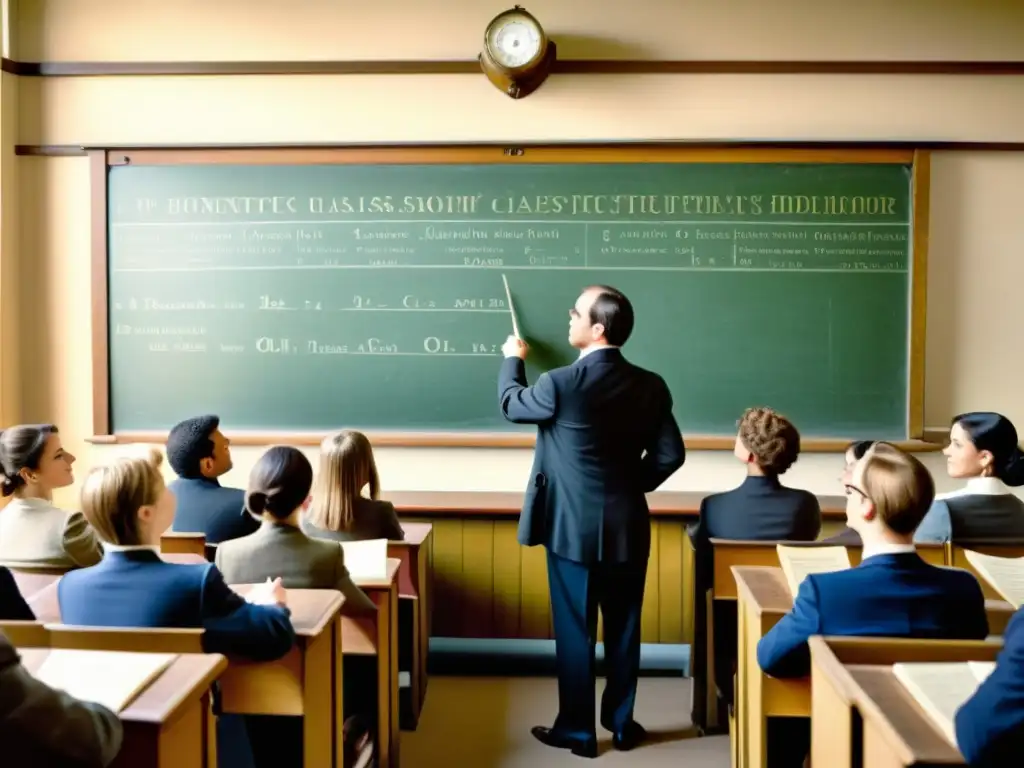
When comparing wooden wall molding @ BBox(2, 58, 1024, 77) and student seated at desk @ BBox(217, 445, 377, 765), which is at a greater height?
wooden wall molding @ BBox(2, 58, 1024, 77)

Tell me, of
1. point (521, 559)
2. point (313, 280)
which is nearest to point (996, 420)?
point (521, 559)

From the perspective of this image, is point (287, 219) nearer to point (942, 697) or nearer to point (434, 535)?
point (434, 535)

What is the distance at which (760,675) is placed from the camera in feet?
6.13

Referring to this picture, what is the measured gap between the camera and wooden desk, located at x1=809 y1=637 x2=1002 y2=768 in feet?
3.72

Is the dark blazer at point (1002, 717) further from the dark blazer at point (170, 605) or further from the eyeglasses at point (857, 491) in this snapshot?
the dark blazer at point (170, 605)

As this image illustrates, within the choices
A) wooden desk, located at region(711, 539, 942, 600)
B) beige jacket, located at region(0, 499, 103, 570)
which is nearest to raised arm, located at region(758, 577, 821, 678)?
wooden desk, located at region(711, 539, 942, 600)

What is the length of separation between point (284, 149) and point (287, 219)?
0.32 meters

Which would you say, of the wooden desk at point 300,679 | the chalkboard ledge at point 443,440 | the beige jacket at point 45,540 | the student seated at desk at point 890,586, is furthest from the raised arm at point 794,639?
the chalkboard ledge at point 443,440

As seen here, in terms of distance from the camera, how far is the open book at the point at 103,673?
124 cm

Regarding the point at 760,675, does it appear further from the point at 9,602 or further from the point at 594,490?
the point at 9,602

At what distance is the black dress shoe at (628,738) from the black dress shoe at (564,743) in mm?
101

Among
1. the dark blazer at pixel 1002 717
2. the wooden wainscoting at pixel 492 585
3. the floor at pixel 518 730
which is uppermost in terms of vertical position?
the dark blazer at pixel 1002 717

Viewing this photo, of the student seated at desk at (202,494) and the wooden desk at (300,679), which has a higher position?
the student seated at desk at (202,494)

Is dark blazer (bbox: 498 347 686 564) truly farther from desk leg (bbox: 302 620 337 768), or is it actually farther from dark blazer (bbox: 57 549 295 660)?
dark blazer (bbox: 57 549 295 660)
